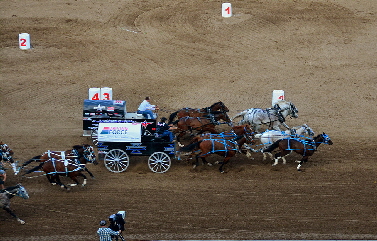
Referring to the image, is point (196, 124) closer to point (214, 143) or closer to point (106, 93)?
point (214, 143)

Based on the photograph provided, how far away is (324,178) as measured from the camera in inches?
768

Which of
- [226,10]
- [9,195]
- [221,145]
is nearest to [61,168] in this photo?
[9,195]

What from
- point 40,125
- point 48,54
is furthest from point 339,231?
point 48,54

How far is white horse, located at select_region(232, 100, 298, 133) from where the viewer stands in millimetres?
22188

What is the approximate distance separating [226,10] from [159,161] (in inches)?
626

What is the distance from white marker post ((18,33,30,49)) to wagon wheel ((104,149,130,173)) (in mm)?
12996

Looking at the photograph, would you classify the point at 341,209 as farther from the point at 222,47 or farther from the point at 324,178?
the point at 222,47

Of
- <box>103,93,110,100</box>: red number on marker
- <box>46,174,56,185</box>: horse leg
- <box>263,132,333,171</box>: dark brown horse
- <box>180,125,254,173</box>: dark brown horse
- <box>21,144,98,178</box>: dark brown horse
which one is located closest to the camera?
<box>21,144,98,178</box>: dark brown horse

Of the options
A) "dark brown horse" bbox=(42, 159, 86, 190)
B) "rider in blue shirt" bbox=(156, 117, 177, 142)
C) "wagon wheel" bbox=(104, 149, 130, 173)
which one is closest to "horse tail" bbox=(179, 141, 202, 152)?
"rider in blue shirt" bbox=(156, 117, 177, 142)

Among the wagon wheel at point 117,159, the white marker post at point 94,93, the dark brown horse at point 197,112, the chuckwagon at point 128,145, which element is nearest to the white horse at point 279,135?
the dark brown horse at point 197,112

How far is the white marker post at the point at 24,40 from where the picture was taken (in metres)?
30.2

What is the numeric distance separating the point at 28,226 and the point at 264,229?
642 cm

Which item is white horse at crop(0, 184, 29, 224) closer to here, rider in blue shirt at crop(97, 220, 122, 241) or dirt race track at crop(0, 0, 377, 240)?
dirt race track at crop(0, 0, 377, 240)

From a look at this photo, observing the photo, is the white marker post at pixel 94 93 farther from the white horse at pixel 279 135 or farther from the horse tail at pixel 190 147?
the white horse at pixel 279 135
